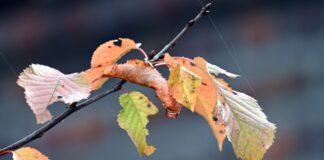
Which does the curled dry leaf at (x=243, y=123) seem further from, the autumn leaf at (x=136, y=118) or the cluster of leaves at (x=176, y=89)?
the autumn leaf at (x=136, y=118)

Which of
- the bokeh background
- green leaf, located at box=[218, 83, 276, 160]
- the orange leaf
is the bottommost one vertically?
green leaf, located at box=[218, 83, 276, 160]

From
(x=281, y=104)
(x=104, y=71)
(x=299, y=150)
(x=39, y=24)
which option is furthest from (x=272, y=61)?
(x=104, y=71)

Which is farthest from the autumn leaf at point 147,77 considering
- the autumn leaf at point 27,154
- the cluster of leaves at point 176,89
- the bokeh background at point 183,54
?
the bokeh background at point 183,54

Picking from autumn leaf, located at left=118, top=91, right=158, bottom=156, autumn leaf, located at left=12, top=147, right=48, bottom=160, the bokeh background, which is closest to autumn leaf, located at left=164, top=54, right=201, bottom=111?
autumn leaf, located at left=118, top=91, right=158, bottom=156

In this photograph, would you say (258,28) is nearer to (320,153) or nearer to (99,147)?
(320,153)

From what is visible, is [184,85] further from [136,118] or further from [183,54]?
[183,54]

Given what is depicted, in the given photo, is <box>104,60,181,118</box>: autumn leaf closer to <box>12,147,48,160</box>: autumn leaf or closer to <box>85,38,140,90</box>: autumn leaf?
<box>85,38,140,90</box>: autumn leaf

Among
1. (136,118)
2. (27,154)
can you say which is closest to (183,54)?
(136,118)
